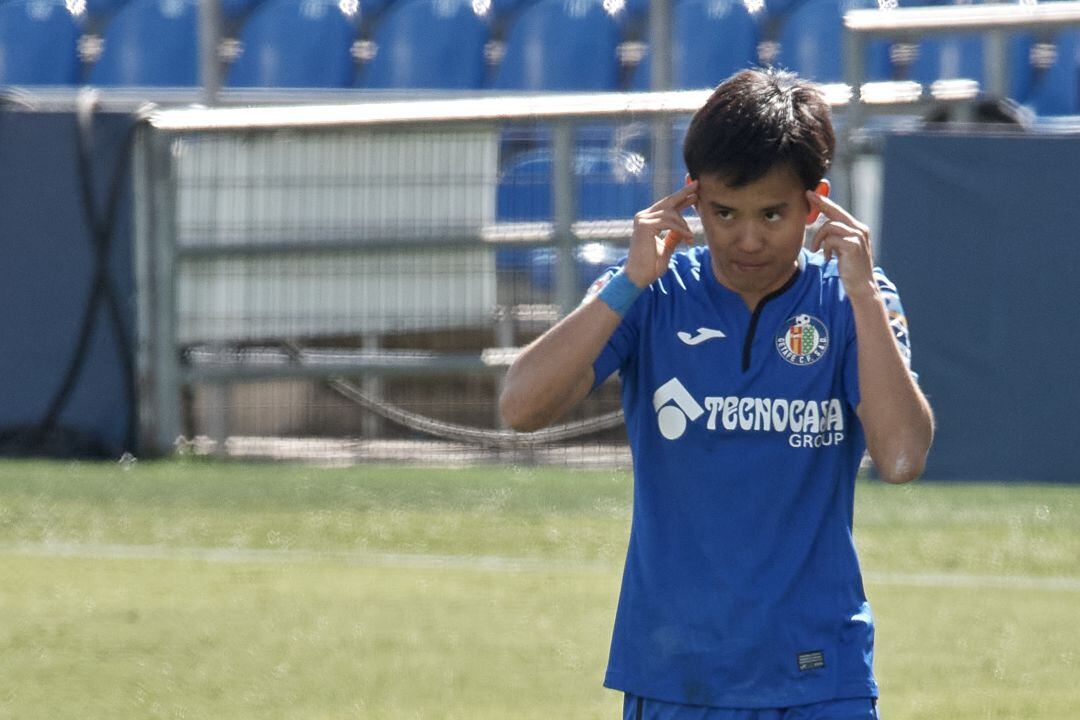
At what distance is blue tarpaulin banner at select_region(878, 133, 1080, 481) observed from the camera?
9.35m

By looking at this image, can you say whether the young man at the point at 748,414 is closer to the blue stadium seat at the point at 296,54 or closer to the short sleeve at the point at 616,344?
the short sleeve at the point at 616,344

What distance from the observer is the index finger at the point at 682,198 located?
2.81 meters

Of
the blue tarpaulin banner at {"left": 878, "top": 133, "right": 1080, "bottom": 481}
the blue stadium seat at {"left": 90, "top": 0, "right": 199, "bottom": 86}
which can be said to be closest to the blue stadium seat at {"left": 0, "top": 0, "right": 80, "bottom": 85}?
the blue stadium seat at {"left": 90, "top": 0, "right": 199, "bottom": 86}

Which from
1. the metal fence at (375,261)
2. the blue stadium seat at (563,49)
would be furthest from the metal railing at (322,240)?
the blue stadium seat at (563,49)

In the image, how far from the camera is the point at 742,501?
2.80 metres

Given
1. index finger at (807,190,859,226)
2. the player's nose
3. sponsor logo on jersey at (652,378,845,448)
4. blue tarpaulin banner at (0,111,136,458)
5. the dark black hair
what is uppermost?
the dark black hair

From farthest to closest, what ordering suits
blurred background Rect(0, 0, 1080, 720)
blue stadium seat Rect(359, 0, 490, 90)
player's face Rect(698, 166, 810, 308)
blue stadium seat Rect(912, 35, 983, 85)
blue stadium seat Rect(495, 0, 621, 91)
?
blue stadium seat Rect(359, 0, 490, 90) < blue stadium seat Rect(495, 0, 621, 91) < blue stadium seat Rect(912, 35, 983, 85) < blurred background Rect(0, 0, 1080, 720) < player's face Rect(698, 166, 810, 308)

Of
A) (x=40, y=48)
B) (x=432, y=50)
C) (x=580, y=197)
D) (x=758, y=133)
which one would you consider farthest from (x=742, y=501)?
(x=40, y=48)

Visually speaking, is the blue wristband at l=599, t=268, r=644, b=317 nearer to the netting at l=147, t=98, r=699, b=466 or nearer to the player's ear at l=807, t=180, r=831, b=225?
the player's ear at l=807, t=180, r=831, b=225

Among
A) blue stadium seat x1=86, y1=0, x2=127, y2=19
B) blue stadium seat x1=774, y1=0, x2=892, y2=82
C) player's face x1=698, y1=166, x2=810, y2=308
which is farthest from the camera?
blue stadium seat x1=86, y1=0, x2=127, y2=19

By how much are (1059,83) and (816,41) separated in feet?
7.52

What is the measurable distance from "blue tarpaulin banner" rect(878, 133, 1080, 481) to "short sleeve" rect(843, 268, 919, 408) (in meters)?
6.66

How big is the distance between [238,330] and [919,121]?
4265mm

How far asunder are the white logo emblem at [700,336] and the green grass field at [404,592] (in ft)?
8.67
